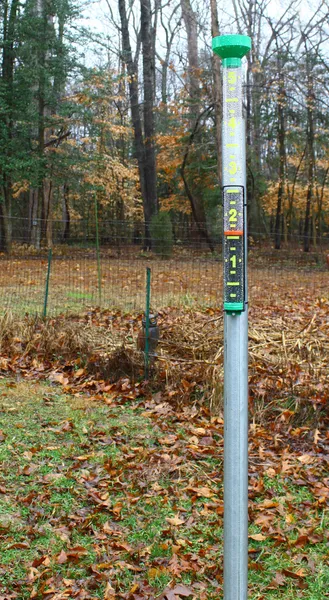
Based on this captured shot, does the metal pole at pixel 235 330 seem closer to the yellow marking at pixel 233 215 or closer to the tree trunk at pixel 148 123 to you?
the yellow marking at pixel 233 215

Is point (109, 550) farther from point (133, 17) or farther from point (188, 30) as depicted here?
point (133, 17)

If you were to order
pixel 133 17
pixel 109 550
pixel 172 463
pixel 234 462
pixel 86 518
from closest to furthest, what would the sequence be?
pixel 234 462, pixel 109 550, pixel 86 518, pixel 172 463, pixel 133 17

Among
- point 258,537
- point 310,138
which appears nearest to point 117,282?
point 258,537

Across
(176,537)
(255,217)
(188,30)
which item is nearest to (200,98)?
(188,30)

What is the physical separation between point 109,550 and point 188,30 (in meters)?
22.1

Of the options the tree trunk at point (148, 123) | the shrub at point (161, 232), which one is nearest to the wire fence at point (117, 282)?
the shrub at point (161, 232)

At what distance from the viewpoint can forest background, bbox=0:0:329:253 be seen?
19391 millimetres

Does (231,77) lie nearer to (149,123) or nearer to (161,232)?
(161,232)

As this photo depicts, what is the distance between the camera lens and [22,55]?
767 inches

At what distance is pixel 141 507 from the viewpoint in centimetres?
430

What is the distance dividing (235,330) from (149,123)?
24248mm

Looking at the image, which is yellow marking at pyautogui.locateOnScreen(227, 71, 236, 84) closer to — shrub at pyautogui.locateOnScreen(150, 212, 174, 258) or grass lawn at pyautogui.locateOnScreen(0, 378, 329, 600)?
grass lawn at pyautogui.locateOnScreen(0, 378, 329, 600)

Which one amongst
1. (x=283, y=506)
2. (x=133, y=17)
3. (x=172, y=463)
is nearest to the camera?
(x=283, y=506)

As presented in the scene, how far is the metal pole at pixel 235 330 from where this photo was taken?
2.35m
